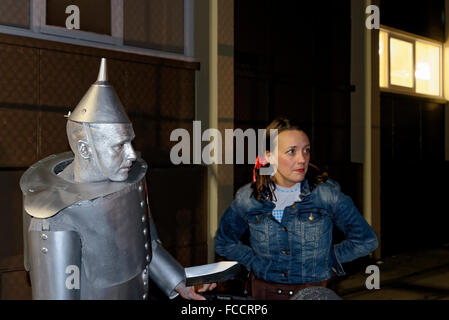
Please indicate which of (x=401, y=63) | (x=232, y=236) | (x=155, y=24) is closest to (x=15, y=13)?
(x=155, y=24)

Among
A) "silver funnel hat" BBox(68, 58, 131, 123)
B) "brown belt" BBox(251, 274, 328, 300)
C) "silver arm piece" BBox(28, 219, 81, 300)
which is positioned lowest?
"brown belt" BBox(251, 274, 328, 300)

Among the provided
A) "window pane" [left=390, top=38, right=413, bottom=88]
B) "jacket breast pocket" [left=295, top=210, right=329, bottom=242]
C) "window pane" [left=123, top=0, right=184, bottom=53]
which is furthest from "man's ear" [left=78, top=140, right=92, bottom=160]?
"window pane" [left=390, top=38, right=413, bottom=88]

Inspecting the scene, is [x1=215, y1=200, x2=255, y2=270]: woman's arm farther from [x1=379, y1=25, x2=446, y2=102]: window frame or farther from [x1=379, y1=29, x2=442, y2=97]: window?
[x1=379, y1=29, x2=442, y2=97]: window

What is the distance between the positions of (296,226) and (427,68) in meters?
7.37

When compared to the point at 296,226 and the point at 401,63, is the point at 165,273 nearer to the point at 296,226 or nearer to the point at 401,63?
the point at 296,226

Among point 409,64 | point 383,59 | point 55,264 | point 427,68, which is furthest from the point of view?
point 427,68

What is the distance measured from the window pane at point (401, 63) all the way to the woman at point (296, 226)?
5.93 metres

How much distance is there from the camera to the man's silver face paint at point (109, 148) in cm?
197

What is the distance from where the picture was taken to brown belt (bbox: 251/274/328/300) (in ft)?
8.20

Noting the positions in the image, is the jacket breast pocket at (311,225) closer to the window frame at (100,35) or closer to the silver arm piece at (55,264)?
the silver arm piece at (55,264)

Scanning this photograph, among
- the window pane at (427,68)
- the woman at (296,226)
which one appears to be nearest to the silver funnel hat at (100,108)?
the woman at (296,226)

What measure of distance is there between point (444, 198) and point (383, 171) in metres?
2.07

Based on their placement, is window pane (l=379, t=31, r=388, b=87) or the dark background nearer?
the dark background

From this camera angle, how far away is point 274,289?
8.32ft
